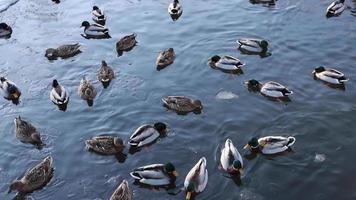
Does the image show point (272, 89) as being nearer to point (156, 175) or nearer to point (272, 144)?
point (272, 144)

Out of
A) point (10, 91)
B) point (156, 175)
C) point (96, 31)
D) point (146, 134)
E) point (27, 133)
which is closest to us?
point (156, 175)

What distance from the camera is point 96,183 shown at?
13.2 meters

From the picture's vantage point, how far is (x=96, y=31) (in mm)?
21312

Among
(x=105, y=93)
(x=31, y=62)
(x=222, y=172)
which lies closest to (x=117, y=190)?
(x=222, y=172)

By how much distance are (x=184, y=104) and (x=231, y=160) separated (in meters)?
3.29

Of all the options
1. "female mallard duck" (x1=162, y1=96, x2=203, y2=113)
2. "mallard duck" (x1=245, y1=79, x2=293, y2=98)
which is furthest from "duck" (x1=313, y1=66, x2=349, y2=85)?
"female mallard duck" (x1=162, y1=96, x2=203, y2=113)

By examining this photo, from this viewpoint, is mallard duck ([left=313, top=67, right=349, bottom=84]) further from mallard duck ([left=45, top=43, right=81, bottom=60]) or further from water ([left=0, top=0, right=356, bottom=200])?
mallard duck ([left=45, top=43, right=81, bottom=60])

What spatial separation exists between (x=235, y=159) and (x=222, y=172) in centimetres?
51

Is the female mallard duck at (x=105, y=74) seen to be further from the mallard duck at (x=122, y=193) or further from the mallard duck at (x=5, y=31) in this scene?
the mallard duck at (x=5, y=31)

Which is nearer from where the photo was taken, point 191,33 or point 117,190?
point 117,190

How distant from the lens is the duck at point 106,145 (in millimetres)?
14164

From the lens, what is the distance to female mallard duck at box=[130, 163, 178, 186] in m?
12.9

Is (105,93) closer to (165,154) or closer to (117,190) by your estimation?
(165,154)

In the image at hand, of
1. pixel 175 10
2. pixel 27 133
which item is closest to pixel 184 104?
pixel 27 133
